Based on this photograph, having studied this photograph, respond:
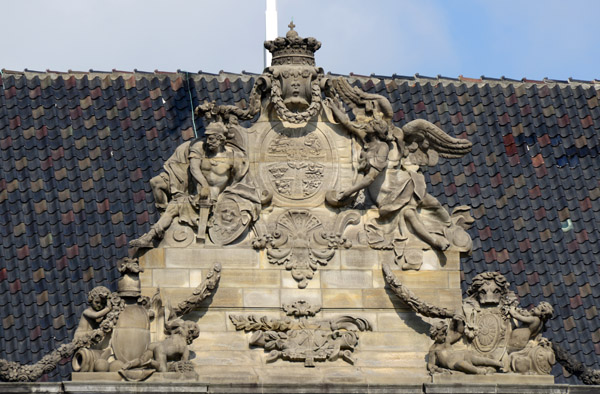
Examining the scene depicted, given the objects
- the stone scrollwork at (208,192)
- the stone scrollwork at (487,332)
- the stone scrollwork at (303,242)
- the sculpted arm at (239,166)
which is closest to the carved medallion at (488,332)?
the stone scrollwork at (487,332)

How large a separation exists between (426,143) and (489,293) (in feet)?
10.9

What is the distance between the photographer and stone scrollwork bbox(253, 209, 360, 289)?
5888cm

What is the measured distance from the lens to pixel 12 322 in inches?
2525

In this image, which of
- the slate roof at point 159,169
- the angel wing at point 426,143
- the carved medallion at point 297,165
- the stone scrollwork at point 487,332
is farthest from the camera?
the slate roof at point 159,169

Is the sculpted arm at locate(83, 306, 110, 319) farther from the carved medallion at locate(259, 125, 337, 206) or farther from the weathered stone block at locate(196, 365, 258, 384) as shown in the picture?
the carved medallion at locate(259, 125, 337, 206)

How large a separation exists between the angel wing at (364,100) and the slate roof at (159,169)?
23.9ft

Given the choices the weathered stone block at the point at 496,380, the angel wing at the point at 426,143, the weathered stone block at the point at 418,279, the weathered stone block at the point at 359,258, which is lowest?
the weathered stone block at the point at 496,380

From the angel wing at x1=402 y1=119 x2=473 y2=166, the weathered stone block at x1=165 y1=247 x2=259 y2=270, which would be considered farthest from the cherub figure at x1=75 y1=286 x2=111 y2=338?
the angel wing at x1=402 y1=119 x2=473 y2=166

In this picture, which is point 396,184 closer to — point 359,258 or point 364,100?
point 359,258

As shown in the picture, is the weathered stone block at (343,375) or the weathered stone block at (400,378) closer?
the weathered stone block at (400,378)

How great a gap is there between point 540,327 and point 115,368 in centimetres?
833

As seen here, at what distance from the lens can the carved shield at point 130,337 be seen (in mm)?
57500

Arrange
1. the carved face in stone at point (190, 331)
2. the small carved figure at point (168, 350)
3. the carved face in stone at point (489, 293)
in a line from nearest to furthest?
the small carved figure at point (168, 350) < the carved face in stone at point (190, 331) < the carved face in stone at point (489, 293)

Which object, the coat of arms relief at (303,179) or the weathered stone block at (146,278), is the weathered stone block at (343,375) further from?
the weathered stone block at (146,278)
